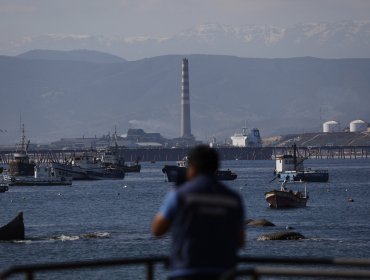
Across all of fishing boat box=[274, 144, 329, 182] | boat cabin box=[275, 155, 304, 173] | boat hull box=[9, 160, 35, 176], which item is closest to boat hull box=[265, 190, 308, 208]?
fishing boat box=[274, 144, 329, 182]

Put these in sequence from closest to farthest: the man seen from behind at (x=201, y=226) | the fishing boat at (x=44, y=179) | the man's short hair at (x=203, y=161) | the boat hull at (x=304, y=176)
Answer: the man seen from behind at (x=201, y=226) < the man's short hair at (x=203, y=161) < the boat hull at (x=304, y=176) < the fishing boat at (x=44, y=179)

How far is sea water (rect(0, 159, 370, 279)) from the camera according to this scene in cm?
4647

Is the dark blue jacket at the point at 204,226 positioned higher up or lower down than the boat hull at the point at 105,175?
lower down

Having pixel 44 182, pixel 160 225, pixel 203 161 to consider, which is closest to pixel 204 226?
pixel 160 225

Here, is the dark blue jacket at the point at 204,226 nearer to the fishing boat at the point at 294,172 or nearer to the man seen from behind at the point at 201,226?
the man seen from behind at the point at 201,226

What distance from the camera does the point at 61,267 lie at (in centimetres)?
1120

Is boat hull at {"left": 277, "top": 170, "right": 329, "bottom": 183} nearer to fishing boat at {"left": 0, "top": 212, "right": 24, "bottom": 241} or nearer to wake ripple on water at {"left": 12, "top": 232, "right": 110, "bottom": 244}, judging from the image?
wake ripple on water at {"left": 12, "top": 232, "right": 110, "bottom": 244}

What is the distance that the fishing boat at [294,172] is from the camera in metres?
134

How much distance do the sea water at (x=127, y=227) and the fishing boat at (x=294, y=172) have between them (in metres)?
15.6

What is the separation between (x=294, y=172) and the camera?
443 ft

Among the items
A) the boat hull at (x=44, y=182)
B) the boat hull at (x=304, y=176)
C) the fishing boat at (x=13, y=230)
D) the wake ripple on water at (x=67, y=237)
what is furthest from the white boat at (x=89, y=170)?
the fishing boat at (x=13, y=230)

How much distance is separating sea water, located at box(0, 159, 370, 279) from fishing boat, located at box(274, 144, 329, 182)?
1565cm

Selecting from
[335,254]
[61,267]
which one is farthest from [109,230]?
[61,267]

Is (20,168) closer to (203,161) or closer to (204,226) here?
(203,161)
